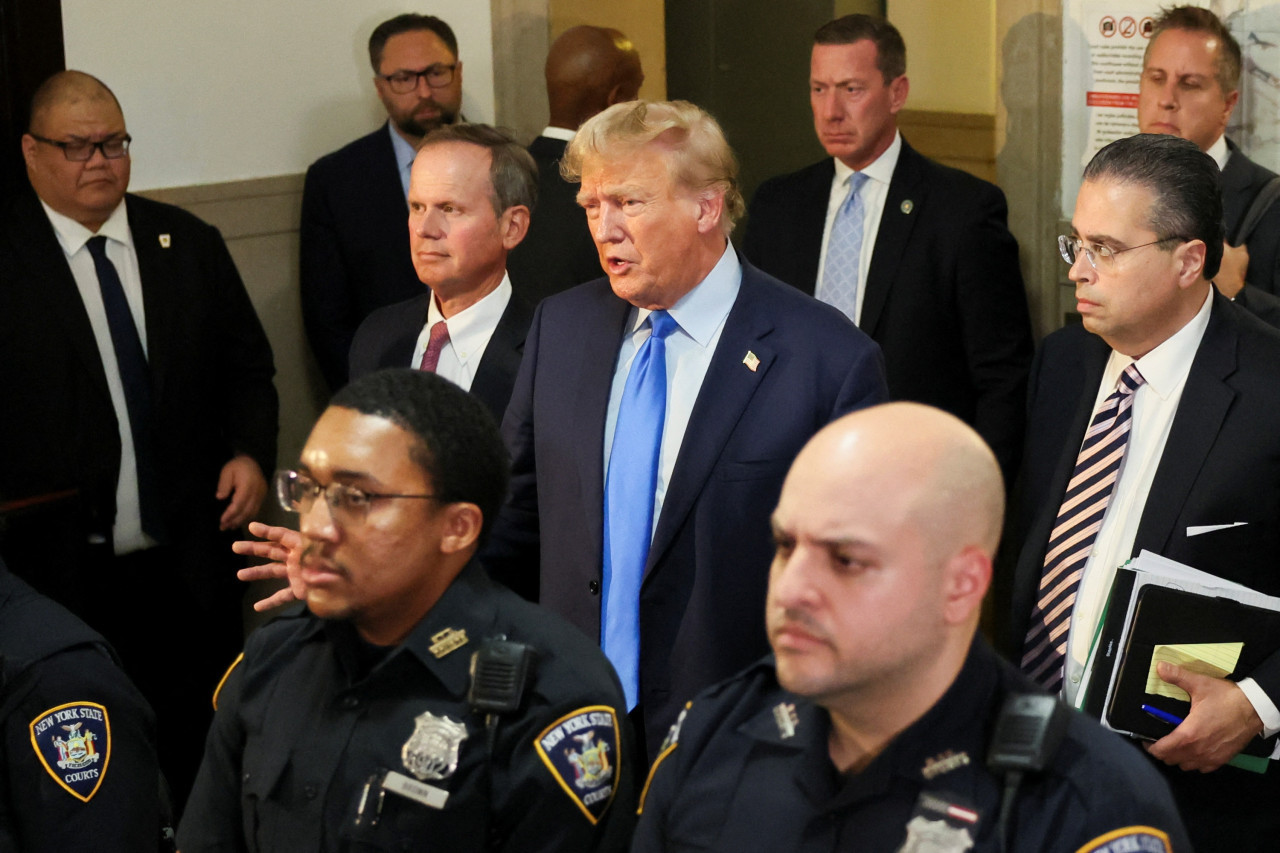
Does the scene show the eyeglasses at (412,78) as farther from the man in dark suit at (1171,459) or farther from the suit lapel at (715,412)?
the man in dark suit at (1171,459)

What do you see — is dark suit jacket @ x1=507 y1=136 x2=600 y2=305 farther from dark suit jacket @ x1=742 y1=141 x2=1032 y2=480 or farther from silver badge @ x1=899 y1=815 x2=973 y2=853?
silver badge @ x1=899 y1=815 x2=973 y2=853

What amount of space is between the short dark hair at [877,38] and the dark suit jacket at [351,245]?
147 cm

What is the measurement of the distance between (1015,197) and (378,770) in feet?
10.9

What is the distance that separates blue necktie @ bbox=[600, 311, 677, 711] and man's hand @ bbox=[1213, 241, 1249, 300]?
141cm

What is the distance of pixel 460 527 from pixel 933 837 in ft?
2.77

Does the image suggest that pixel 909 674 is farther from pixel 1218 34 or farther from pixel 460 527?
pixel 1218 34

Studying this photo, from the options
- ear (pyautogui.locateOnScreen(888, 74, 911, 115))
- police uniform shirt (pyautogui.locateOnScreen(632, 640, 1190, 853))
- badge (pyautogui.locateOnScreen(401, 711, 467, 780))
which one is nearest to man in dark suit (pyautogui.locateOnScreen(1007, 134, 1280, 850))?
police uniform shirt (pyautogui.locateOnScreen(632, 640, 1190, 853))

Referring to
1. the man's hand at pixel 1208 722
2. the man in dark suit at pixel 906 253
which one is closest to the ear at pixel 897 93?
the man in dark suit at pixel 906 253

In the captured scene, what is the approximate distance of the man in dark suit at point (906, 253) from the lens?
4262mm

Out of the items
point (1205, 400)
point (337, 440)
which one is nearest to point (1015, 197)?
point (1205, 400)

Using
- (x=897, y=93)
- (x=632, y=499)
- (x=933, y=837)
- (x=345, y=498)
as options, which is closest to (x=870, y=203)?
(x=897, y=93)

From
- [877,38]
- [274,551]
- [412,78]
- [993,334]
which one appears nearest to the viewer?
[274,551]

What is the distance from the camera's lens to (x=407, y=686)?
2.09 meters

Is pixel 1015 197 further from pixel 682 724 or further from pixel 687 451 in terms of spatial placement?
pixel 682 724
